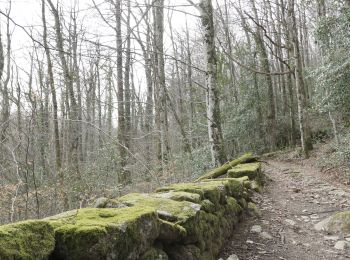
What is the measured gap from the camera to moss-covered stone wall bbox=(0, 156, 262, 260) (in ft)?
6.67

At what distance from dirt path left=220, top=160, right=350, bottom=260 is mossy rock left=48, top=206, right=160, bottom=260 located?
1.90 m

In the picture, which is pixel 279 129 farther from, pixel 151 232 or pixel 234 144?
pixel 151 232

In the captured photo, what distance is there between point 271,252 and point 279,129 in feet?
50.5

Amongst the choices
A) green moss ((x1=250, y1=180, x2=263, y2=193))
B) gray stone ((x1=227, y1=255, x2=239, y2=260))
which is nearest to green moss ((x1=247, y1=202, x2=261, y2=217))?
green moss ((x1=250, y1=180, x2=263, y2=193))

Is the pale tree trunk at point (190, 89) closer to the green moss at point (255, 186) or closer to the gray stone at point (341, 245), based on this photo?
the green moss at point (255, 186)

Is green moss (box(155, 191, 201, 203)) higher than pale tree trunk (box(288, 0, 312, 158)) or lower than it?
lower

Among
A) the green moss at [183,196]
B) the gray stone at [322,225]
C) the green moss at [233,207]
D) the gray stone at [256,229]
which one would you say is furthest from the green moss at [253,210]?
the green moss at [183,196]

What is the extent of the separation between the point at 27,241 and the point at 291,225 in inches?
184

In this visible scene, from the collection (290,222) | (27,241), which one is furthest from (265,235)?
(27,241)

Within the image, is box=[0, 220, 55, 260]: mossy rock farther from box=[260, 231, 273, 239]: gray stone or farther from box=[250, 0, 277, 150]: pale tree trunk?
box=[250, 0, 277, 150]: pale tree trunk

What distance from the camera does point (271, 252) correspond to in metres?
4.56

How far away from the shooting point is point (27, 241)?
1.96 metres

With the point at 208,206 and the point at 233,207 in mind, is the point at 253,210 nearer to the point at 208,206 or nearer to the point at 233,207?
the point at 233,207

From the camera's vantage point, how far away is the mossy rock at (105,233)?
222cm
